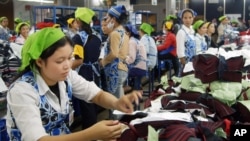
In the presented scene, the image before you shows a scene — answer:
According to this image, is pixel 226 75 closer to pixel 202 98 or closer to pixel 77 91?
pixel 202 98

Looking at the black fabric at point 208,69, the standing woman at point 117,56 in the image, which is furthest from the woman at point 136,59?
the black fabric at point 208,69

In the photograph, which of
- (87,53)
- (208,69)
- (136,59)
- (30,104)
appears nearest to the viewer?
(30,104)

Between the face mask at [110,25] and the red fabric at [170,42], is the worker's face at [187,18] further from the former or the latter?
the red fabric at [170,42]

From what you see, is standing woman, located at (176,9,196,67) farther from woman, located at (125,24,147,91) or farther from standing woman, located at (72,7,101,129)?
standing woman, located at (72,7,101,129)

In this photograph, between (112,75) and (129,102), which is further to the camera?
(112,75)

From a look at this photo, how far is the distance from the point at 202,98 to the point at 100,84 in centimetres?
224

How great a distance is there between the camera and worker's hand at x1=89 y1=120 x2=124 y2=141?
133 centimetres

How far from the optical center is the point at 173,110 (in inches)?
69.6

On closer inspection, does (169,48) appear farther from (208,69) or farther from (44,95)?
(44,95)

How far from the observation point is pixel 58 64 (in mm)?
1606

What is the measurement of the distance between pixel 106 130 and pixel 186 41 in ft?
11.5

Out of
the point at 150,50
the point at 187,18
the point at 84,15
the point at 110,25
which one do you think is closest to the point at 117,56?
the point at 110,25

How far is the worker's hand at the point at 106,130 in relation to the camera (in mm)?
1327

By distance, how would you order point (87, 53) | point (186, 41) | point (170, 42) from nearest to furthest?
point (87, 53)
point (186, 41)
point (170, 42)
